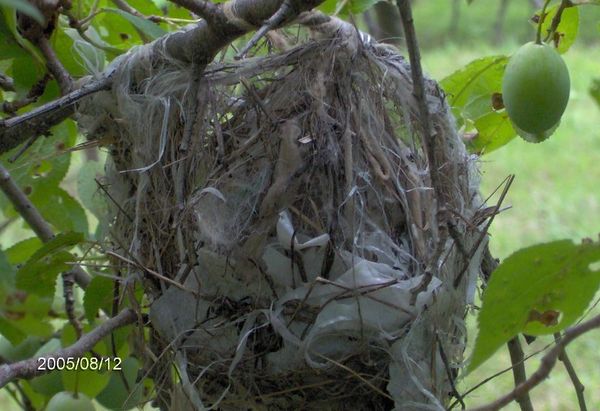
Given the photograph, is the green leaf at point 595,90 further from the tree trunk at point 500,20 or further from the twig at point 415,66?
the tree trunk at point 500,20

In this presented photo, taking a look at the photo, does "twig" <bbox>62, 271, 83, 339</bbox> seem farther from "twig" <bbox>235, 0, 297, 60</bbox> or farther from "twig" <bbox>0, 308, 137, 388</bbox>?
"twig" <bbox>235, 0, 297, 60</bbox>

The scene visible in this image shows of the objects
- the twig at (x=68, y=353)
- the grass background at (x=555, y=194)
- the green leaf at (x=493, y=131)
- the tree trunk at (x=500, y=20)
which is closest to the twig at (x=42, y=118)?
the twig at (x=68, y=353)

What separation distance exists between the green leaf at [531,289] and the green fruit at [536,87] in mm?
266

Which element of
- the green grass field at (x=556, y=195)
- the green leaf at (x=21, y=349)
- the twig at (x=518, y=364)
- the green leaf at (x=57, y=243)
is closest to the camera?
the twig at (x=518, y=364)

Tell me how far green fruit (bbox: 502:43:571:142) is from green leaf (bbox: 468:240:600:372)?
27cm

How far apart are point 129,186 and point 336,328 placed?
1.11ft

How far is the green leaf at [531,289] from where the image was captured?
0.50 metres

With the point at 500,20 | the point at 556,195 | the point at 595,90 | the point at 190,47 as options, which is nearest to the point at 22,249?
the point at 190,47

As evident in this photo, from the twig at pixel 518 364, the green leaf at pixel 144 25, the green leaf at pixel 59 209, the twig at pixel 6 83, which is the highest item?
the twig at pixel 6 83

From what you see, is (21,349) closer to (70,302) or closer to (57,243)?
(70,302)

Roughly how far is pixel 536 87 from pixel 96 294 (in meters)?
0.54

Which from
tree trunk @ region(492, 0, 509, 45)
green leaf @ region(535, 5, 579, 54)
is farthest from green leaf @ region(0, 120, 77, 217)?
tree trunk @ region(492, 0, 509, 45)

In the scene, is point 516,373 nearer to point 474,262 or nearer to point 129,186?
point 474,262

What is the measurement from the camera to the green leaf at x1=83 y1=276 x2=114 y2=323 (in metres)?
0.97
